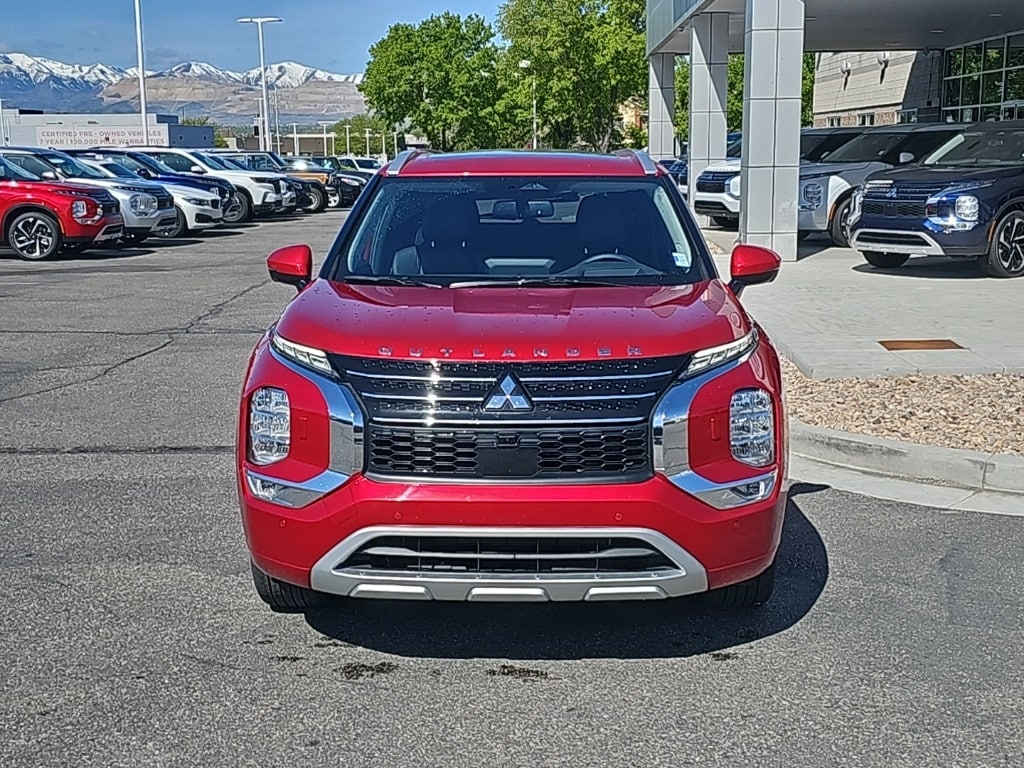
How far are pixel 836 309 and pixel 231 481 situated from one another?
23.4ft

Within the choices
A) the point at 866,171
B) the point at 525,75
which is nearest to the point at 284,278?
the point at 866,171

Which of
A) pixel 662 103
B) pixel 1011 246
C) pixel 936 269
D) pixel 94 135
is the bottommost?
pixel 936 269

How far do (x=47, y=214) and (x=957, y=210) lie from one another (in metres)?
13.0

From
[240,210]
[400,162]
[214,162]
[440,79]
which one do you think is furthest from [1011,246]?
[440,79]

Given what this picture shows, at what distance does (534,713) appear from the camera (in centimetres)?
388

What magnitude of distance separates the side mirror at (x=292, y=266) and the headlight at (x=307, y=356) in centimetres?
107

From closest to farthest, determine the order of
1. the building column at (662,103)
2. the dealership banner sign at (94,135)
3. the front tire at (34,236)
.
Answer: the front tire at (34,236), the building column at (662,103), the dealership banner sign at (94,135)

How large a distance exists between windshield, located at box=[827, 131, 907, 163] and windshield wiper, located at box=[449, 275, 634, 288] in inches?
562

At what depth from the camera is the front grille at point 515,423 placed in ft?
12.8

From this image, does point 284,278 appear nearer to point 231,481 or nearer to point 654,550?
point 231,481

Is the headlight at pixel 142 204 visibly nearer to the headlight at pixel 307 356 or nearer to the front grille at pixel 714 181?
the front grille at pixel 714 181

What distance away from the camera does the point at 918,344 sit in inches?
383

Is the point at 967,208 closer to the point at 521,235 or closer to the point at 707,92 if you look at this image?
the point at 521,235

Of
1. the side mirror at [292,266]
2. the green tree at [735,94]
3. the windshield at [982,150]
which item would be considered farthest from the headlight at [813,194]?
the green tree at [735,94]
